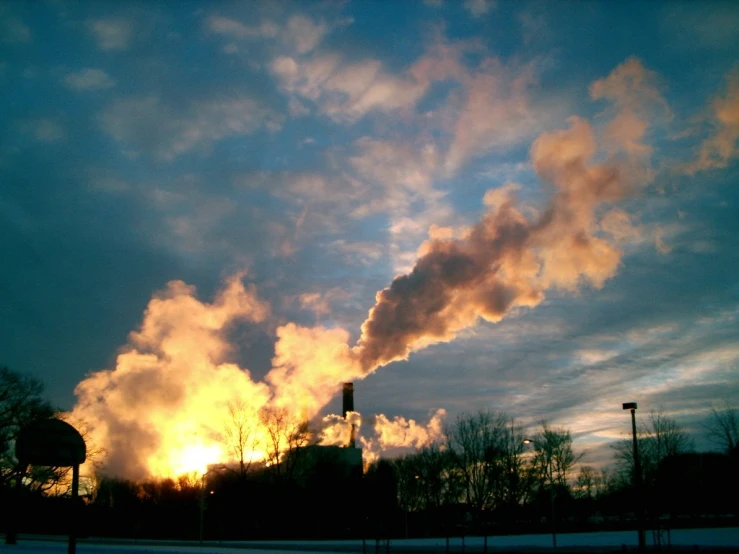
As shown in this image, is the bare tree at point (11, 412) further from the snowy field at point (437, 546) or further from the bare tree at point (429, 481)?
the bare tree at point (429, 481)

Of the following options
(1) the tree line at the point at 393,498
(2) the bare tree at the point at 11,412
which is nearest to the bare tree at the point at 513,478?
(1) the tree line at the point at 393,498

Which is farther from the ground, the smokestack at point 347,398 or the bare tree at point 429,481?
the smokestack at point 347,398

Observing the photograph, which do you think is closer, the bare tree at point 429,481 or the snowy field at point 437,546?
the snowy field at point 437,546

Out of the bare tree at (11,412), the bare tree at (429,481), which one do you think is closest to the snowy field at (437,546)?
the bare tree at (11,412)

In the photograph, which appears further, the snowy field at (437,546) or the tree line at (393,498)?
the tree line at (393,498)

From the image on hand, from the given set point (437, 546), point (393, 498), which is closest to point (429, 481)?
point (393, 498)

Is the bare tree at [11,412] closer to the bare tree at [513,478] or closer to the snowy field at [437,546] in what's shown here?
the snowy field at [437,546]

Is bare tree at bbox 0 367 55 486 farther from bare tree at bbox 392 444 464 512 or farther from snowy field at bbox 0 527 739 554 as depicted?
bare tree at bbox 392 444 464 512

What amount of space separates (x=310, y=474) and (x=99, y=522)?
3569 centimetres

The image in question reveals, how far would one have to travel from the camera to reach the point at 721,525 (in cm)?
7862

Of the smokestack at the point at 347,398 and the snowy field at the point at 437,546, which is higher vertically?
the smokestack at the point at 347,398

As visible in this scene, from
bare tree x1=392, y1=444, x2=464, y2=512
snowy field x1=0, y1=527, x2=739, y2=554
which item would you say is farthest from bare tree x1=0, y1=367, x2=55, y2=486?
bare tree x1=392, y1=444, x2=464, y2=512

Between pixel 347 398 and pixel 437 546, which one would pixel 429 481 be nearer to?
pixel 347 398

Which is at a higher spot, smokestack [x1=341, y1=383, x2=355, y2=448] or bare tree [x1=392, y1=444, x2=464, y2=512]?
smokestack [x1=341, y1=383, x2=355, y2=448]
